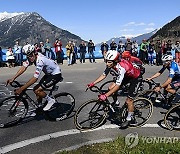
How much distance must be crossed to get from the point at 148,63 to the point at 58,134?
17.2 metres

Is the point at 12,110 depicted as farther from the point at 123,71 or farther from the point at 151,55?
the point at 151,55

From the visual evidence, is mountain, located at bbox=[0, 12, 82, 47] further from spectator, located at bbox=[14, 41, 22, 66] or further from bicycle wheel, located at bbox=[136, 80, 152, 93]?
bicycle wheel, located at bbox=[136, 80, 152, 93]

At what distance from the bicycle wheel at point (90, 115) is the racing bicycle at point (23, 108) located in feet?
3.53

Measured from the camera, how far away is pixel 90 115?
7.50 metres

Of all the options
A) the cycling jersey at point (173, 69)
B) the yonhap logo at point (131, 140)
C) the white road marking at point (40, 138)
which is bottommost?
the white road marking at point (40, 138)

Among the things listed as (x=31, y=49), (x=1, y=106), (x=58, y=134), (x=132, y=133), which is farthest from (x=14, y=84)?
(x=132, y=133)

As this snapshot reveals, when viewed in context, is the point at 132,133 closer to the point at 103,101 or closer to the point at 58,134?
the point at 103,101

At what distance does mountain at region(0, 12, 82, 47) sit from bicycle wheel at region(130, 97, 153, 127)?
62.6 meters

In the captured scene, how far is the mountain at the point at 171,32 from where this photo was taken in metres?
48.3

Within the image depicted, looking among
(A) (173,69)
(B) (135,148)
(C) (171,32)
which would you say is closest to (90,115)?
(B) (135,148)

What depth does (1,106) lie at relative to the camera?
786 cm

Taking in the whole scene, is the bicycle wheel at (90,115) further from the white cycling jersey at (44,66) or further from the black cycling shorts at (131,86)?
the white cycling jersey at (44,66)

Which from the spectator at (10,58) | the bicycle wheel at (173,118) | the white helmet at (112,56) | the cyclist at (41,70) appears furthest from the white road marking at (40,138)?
the spectator at (10,58)

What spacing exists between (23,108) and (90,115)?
6.15ft
